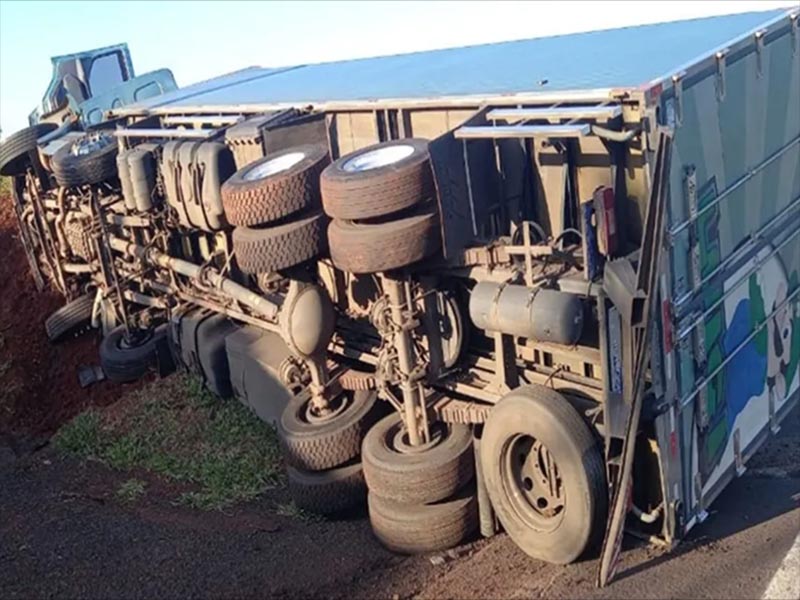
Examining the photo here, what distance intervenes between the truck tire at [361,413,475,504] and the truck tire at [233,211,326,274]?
1.34 m

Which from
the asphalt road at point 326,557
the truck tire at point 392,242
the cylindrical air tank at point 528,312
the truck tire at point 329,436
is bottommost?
the asphalt road at point 326,557

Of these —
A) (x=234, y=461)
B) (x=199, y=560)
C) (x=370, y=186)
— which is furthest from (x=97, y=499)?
(x=370, y=186)

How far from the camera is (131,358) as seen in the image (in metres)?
9.83

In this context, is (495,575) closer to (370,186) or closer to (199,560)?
(199,560)

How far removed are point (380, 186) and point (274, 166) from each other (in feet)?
4.47

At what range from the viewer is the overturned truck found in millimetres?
4996

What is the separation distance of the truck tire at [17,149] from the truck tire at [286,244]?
19.8 ft

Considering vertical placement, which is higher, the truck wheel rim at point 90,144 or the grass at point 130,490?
the truck wheel rim at point 90,144

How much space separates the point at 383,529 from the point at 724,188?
2.88m

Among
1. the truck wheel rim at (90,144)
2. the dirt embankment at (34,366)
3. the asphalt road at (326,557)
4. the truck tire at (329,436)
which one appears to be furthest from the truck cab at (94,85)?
the truck tire at (329,436)

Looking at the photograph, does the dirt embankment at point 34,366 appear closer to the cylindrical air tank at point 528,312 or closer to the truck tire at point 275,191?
the truck tire at point 275,191

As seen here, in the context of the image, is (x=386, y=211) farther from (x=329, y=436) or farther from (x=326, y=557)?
(x=326, y=557)

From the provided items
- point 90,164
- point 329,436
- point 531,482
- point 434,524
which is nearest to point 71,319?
point 90,164

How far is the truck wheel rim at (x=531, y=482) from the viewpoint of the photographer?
5.39m
